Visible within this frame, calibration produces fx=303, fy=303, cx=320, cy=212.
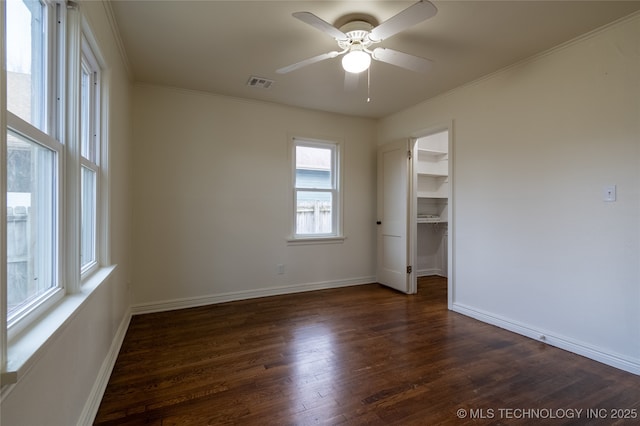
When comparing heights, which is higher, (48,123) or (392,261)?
(48,123)

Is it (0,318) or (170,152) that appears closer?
(0,318)

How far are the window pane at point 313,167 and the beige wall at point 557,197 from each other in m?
1.81

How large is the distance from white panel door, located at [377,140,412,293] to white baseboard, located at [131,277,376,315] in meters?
0.51

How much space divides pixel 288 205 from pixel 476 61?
8.88 feet

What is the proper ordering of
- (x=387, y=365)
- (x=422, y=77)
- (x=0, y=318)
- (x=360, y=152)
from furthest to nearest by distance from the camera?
1. (x=360, y=152)
2. (x=422, y=77)
3. (x=387, y=365)
4. (x=0, y=318)

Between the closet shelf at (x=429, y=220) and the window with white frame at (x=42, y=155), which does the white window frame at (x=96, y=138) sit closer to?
the window with white frame at (x=42, y=155)

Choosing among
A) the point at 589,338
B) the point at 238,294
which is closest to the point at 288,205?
the point at 238,294

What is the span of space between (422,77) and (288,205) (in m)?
2.27

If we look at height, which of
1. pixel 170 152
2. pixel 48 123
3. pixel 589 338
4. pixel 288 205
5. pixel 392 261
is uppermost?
pixel 170 152

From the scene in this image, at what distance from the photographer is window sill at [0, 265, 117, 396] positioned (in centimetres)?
85

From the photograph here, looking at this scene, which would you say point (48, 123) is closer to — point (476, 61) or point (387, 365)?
point (387, 365)

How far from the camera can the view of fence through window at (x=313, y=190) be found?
440 cm

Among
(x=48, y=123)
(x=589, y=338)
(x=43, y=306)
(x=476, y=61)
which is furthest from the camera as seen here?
(x=476, y=61)

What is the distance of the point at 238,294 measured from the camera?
155 inches
